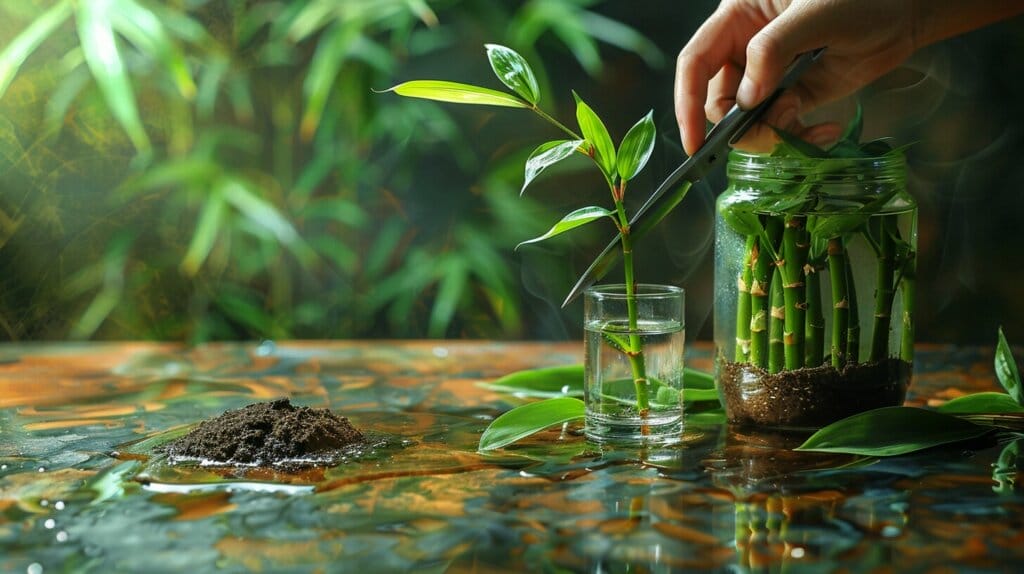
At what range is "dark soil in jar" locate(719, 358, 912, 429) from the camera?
79cm

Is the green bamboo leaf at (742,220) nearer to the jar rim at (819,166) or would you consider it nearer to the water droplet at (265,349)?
the jar rim at (819,166)

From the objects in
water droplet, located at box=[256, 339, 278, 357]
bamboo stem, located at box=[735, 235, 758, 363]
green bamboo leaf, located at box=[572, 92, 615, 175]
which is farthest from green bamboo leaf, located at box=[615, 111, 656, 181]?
water droplet, located at box=[256, 339, 278, 357]

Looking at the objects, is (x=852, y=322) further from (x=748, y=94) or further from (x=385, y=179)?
(x=385, y=179)

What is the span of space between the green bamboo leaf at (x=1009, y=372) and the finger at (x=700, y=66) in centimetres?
30

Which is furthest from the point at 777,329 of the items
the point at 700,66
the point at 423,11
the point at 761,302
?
the point at 423,11

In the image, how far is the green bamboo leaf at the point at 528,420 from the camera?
2.53 ft

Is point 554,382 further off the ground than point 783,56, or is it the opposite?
point 783,56

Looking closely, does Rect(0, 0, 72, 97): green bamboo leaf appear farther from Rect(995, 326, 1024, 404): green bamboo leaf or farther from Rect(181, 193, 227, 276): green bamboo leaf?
Rect(995, 326, 1024, 404): green bamboo leaf

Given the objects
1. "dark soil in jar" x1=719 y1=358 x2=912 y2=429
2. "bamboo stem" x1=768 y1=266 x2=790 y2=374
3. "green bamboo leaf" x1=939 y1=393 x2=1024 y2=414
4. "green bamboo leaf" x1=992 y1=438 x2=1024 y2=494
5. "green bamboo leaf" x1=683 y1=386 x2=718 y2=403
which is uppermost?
"bamboo stem" x1=768 y1=266 x2=790 y2=374

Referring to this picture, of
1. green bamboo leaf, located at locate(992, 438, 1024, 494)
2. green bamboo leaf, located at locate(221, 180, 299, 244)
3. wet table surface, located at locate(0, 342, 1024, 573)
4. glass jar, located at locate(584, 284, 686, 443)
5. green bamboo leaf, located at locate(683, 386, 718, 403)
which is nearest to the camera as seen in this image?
wet table surface, located at locate(0, 342, 1024, 573)

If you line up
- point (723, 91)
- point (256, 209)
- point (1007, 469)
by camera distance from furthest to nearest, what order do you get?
point (256, 209), point (723, 91), point (1007, 469)

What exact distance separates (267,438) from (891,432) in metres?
0.46

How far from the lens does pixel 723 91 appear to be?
958 millimetres

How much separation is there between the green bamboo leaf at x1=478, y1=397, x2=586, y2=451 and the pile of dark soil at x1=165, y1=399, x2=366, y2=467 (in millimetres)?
103
